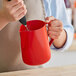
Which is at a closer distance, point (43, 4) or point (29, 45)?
point (29, 45)

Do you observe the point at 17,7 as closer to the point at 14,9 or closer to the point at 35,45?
the point at 14,9

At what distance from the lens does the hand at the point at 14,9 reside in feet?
1.67

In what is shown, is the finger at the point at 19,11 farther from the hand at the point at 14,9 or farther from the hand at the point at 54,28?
the hand at the point at 54,28

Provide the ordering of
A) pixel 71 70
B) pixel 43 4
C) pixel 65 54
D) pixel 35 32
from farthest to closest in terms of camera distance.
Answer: pixel 65 54 → pixel 43 4 → pixel 71 70 → pixel 35 32

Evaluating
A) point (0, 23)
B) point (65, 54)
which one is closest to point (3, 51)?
point (0, 23)

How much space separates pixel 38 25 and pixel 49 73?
176 millimetres

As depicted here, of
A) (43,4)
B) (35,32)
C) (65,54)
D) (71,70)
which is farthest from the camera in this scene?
(65,54)

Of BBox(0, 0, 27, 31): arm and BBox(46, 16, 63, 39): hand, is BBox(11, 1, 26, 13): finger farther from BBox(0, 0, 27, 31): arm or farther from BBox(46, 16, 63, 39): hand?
BBox(46, 16, 63, 39): hand

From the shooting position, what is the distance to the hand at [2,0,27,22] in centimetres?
51

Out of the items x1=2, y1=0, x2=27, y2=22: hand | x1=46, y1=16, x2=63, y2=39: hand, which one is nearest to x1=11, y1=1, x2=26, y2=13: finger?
x1=2, y1=0, x2=27, y2=22: hand

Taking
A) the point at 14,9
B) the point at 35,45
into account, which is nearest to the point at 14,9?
the point at 14,9

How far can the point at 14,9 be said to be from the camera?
1.71ft

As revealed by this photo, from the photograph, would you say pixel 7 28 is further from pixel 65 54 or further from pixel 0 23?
pixel 65 54

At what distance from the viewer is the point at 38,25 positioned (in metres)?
0.61
